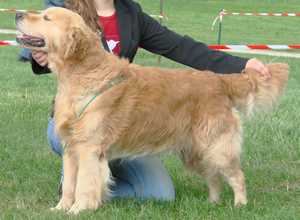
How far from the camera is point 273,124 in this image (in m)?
7.45

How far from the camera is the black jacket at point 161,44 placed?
5.30 meters

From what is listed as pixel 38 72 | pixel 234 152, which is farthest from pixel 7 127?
pixel 234 152

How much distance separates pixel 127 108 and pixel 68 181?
28.2 inches

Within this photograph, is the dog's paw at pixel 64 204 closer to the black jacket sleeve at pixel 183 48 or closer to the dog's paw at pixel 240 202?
the dog's paw at pixel 240 202

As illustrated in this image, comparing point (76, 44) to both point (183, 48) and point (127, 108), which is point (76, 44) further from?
point (183, 48)

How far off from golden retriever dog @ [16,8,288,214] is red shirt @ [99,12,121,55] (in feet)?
1.66

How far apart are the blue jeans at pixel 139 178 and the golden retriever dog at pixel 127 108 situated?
31 centimetres

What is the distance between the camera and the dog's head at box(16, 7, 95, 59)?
445 cm

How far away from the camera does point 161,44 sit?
5586 mm

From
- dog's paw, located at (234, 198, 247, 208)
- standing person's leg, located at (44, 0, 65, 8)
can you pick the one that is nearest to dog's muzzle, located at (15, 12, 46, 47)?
standing person's leg, located at (44, 0, 65, 8)

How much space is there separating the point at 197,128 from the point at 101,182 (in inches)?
33.0

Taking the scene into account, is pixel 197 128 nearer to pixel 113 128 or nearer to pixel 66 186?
pixel 113 128

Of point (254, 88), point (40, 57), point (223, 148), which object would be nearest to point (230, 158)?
point (223, 148)

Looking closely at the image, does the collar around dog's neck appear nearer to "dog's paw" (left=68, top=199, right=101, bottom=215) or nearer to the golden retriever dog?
the golden retriever dog
